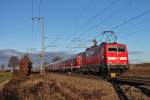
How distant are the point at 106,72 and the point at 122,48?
3825mm

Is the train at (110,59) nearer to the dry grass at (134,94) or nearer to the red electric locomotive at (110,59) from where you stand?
the red electric locomotive at (110,59)

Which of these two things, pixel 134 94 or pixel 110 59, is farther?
pixel 110 59

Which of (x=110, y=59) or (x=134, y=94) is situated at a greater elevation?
(x=110, y=59)

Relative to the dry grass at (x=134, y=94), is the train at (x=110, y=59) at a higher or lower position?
higher

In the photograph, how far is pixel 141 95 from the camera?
15.1 meters

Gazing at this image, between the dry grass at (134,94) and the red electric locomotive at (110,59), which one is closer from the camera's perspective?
the dry grass at (134,94)

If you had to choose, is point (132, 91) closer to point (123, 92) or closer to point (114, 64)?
point (123, 92)

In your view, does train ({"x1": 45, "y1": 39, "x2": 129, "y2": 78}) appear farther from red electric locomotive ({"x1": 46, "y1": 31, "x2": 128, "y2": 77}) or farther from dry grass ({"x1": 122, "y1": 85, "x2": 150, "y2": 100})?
dry grass ({"x1": 122, "y1": 85, "x2": 150, "y2": 100})

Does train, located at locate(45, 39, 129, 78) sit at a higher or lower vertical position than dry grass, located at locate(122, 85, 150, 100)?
higher

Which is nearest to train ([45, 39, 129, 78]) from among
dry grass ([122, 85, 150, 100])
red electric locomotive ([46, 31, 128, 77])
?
→ red electric locomotive ([46, 31, 128, 77])

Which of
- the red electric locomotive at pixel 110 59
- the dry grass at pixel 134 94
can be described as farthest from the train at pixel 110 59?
the dry grass at pixel 134 94

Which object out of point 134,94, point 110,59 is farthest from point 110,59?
point 134,94

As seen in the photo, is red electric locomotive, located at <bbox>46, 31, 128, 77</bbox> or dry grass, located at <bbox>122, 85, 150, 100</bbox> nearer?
dry grass, located at <bbox>122, 85, 150, 100</bbox>

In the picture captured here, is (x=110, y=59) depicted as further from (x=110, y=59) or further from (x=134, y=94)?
(x=134, y=94)
